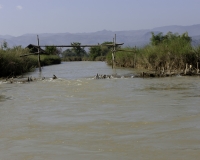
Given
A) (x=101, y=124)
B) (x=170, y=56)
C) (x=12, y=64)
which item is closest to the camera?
(x=101, y=124)

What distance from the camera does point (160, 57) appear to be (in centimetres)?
1842

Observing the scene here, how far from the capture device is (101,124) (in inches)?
255

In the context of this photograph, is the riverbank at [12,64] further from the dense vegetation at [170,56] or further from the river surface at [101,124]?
the river surface at [101,124]

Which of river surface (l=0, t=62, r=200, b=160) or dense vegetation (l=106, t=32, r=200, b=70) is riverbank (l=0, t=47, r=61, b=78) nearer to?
dense vegetation (l=106, t=32, r=200, b=70)

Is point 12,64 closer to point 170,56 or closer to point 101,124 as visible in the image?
point 170,56

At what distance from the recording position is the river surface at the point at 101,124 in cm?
484

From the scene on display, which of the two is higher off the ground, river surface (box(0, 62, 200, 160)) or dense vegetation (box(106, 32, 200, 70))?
dense vegetation (box(106, 32, 200, 70))

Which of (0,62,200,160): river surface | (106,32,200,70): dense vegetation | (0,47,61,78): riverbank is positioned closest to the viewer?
(0,62,200,160): river surface

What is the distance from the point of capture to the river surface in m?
4.84

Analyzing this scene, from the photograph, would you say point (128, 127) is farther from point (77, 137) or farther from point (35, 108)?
point (35, 108)

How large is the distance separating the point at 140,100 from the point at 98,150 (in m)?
4.36

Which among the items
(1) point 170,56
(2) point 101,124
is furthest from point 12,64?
(2) point 101,124

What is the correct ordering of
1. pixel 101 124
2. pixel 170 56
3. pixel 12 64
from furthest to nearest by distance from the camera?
pixel 12 64
pixel 170 56
pixel 101 124

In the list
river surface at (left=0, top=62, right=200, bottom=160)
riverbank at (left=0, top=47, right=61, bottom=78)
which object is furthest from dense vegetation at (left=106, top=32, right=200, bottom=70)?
riverbank at (left=0, top=47, right=61, bottom=78)
